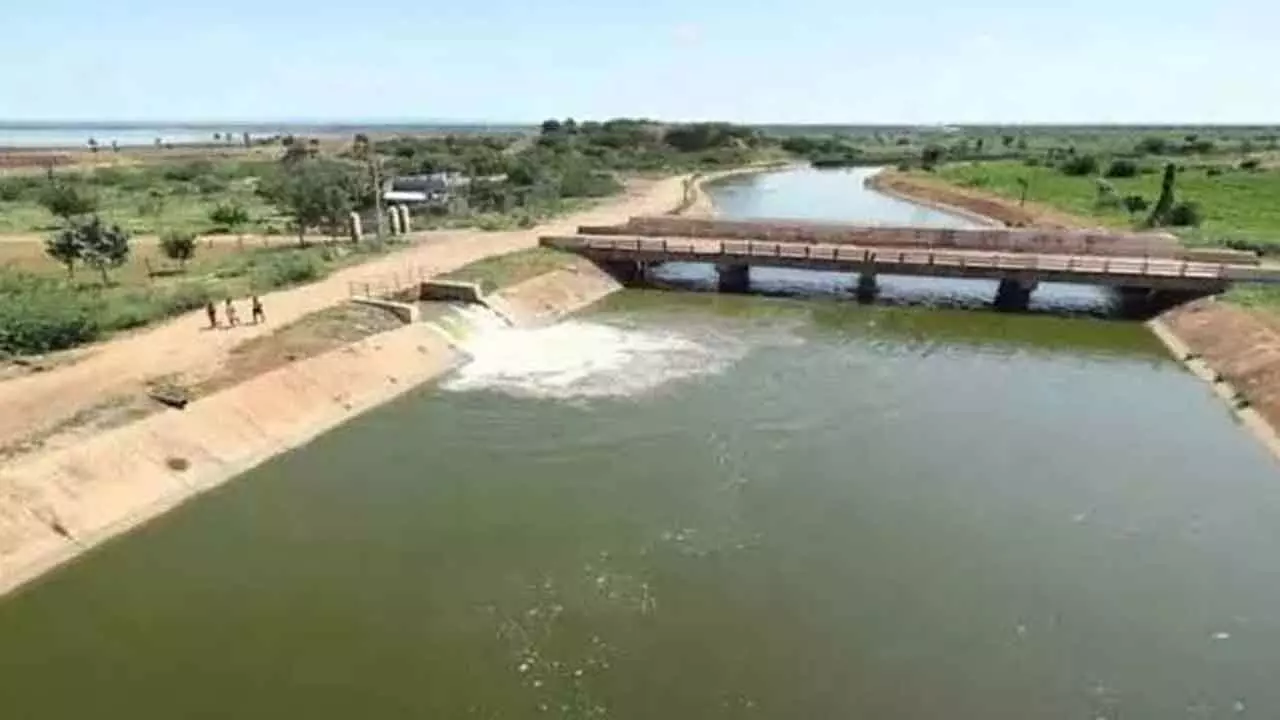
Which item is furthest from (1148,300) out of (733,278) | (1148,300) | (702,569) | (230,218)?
(230,218)

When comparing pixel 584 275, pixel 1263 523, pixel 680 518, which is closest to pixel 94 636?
pixel 680 518

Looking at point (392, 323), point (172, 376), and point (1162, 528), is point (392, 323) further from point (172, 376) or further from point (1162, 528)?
point (1162, 528)

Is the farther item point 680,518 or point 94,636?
point 680,518

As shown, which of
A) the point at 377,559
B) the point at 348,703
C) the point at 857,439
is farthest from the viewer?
the point at 857,439

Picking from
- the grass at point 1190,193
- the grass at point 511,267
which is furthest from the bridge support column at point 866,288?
the grass at point 1190,193

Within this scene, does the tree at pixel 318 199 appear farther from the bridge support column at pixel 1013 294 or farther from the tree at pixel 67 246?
the bridge support column at pixel 1013 294

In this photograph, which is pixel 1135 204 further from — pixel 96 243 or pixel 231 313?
pixel 96 243

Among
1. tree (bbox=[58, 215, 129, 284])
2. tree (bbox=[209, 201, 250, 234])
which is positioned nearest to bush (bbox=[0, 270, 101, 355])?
tree (bbox=[58, 215, 129, 284])
